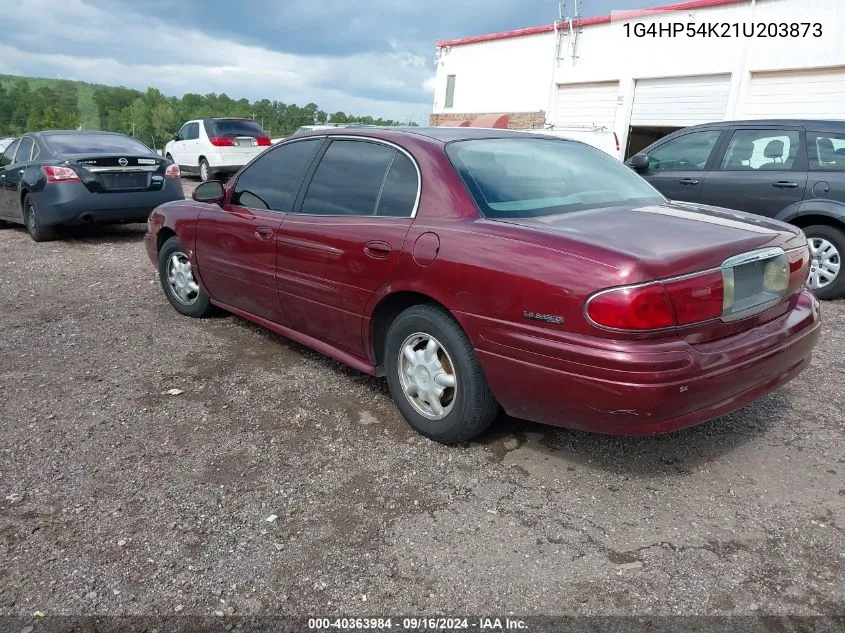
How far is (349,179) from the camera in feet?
11.9

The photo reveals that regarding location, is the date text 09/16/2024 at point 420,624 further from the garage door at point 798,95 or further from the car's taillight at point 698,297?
the garage door at point 798,95

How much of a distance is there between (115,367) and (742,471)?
3697 millimetres

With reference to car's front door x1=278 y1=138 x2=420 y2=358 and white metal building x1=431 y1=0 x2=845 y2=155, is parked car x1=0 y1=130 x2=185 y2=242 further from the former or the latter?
white metal building x1=431 y1=0 x2=845 y2=155

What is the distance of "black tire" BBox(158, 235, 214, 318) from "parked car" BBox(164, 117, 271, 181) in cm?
1143

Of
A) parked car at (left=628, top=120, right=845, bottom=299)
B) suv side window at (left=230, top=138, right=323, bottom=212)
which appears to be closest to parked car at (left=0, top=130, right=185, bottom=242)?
suv side window at (left=230, top=138, right=323, bottom=212)

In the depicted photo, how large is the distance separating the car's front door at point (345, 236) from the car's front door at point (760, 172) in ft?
14.3

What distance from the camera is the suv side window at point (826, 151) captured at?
592cm

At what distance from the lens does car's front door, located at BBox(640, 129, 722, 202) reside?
6664mm

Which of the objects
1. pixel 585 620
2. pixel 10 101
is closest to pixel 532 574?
pixel 585 620

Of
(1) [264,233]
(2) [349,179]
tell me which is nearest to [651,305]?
(2) [349,179]

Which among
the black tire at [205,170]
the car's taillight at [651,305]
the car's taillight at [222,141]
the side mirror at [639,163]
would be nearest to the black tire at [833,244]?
the side mirror at [639,163]

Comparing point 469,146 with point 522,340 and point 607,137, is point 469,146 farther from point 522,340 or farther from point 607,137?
point 607,137

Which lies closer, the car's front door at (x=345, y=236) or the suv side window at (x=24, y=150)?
the car's front door at (x=345, y=236)

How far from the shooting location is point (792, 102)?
15570mm
